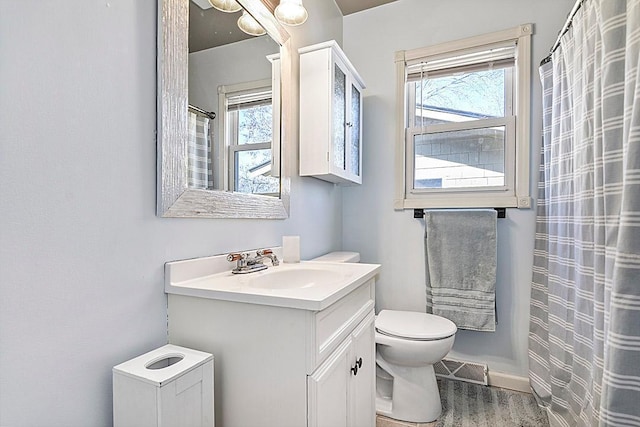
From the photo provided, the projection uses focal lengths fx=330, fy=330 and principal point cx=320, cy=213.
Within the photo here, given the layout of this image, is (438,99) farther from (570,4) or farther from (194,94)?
(194,94)

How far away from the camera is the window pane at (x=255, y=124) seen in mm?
1333

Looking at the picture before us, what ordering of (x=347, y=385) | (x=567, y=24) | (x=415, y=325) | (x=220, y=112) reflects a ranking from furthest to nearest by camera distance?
(x=415, y=325), (x=567, y=24), (x=220, y=112), (x=347, y=385)

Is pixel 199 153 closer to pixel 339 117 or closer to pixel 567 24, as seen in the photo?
pixel 339 117

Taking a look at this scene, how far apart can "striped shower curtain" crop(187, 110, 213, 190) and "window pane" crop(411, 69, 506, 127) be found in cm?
155

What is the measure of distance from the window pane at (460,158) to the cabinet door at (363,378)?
1179mm

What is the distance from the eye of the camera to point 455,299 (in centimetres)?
198

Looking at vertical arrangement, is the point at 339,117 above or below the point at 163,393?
above

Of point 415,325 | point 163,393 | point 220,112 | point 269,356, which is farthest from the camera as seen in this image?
point 415,325

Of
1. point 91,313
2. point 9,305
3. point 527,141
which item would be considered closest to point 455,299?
point 527,141

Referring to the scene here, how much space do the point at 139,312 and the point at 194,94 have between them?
689mm

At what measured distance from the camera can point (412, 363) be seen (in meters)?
1.62

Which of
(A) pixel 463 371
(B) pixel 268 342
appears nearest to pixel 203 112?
(B) pixel 268 342

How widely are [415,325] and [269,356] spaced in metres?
1.11

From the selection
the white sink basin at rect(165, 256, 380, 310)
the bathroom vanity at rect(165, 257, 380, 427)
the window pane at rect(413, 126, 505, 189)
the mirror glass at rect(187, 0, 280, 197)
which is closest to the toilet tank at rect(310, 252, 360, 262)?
the white sink basin at rect(165, 256, 380, 310)
